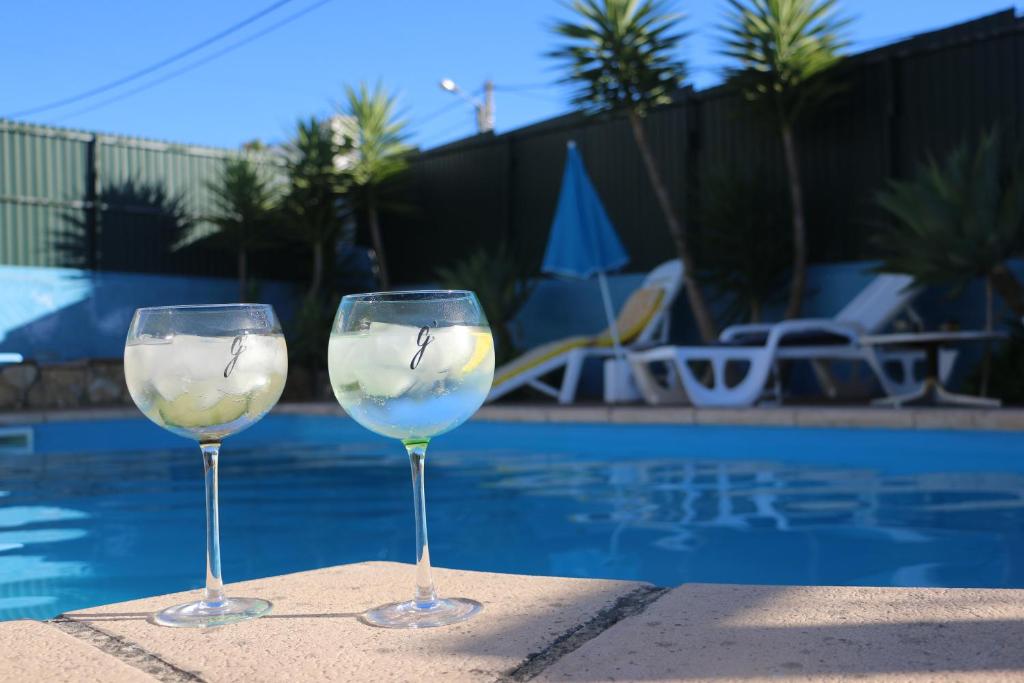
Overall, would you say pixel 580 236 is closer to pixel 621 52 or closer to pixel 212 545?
pixel 621 52

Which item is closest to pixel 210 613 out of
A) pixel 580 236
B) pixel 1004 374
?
pixel 1004 374

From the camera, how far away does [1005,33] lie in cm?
874

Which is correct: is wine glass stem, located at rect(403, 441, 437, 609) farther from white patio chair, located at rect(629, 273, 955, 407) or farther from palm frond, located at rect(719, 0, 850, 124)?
palm frond, located at rect(719, 0, 850, 124)

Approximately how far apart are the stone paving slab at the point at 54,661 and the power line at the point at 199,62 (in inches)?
703

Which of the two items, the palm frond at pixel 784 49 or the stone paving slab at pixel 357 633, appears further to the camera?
the palm frond at pixel 784 49

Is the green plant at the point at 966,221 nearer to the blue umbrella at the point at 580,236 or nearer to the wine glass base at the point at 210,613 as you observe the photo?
the blue umbrella at the point at 580,236

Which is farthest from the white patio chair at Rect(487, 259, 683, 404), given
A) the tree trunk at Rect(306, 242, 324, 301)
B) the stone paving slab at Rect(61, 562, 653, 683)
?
the stone paving slab at Rect(61, 562, 653, 683)

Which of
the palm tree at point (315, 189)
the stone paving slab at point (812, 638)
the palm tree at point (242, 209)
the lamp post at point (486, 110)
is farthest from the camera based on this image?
the lamp post at point (486, 110)

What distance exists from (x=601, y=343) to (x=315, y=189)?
5528mm

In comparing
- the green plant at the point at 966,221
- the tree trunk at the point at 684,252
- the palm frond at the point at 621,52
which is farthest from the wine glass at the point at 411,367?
the palm frond at the point at 621,52

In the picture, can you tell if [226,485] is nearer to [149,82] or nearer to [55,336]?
[55,336]

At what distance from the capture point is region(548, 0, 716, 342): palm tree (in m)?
9.99

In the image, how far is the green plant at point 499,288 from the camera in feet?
36.5

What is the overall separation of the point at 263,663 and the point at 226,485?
14.4 ft
